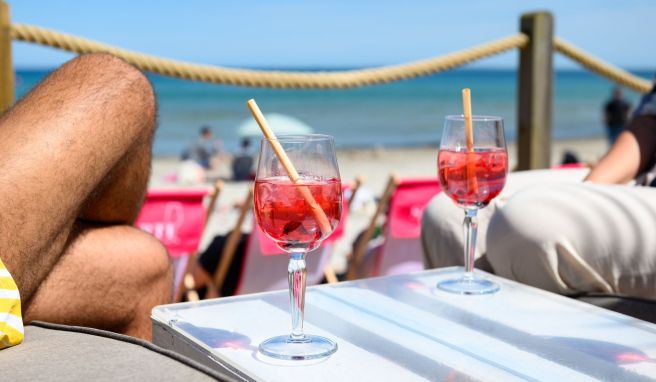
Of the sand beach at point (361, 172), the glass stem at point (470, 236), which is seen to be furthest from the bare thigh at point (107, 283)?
the sand beach at point (361, 172)

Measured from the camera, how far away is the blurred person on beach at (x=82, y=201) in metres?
1.46

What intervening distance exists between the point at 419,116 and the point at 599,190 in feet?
104

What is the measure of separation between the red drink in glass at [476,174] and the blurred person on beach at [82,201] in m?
0.65

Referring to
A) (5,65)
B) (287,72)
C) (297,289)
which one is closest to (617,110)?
(287,72)

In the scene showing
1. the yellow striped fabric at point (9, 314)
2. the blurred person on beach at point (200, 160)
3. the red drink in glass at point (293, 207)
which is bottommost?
the blurred person on beach at point (200, 160)

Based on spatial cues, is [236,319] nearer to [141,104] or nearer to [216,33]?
[141,104]

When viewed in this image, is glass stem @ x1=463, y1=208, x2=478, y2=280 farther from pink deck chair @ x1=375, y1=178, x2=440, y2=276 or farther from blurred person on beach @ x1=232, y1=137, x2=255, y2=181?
blurred person on beach @ x1=232, y1=137, x2=255, y2=181

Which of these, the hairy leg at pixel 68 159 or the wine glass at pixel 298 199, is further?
the hairy leg at pixel 68 159

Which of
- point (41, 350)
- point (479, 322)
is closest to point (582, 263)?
point (479, 322)

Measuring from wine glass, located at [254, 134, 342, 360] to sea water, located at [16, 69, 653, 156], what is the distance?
21.7 m

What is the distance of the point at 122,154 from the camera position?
1.70 meters

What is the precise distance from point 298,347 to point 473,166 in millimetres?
588

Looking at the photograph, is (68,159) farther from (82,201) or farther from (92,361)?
(92,361)

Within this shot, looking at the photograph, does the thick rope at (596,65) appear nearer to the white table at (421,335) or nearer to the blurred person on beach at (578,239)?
the blurred person on beach at (578,239)
